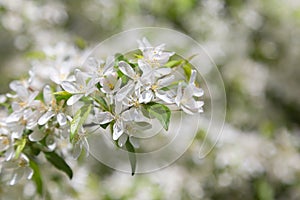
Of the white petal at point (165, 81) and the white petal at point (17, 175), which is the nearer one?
the white petal at point (165, 81)

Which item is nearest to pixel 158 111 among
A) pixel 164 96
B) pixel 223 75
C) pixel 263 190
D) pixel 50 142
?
pixel 164 96

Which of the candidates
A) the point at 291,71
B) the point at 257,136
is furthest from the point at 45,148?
the point at 291,71

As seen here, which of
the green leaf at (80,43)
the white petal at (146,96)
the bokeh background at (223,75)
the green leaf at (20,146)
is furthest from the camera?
the bokeh background at (223,75)

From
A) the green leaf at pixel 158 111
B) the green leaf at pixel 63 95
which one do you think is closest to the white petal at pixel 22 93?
the green leaf at pixel 63 95

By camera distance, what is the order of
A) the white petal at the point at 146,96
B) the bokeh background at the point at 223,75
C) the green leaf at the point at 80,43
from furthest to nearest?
the bokeh background at the point at 223,75, the green leaf at the point at 80,43, the white petal at the point at 146,96

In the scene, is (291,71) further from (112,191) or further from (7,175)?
(7,175)

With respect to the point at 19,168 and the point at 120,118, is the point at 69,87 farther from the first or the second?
the point at 19,168

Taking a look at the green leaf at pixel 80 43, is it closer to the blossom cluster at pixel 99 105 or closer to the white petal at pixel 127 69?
the blossom cluster at pixel 99 105
